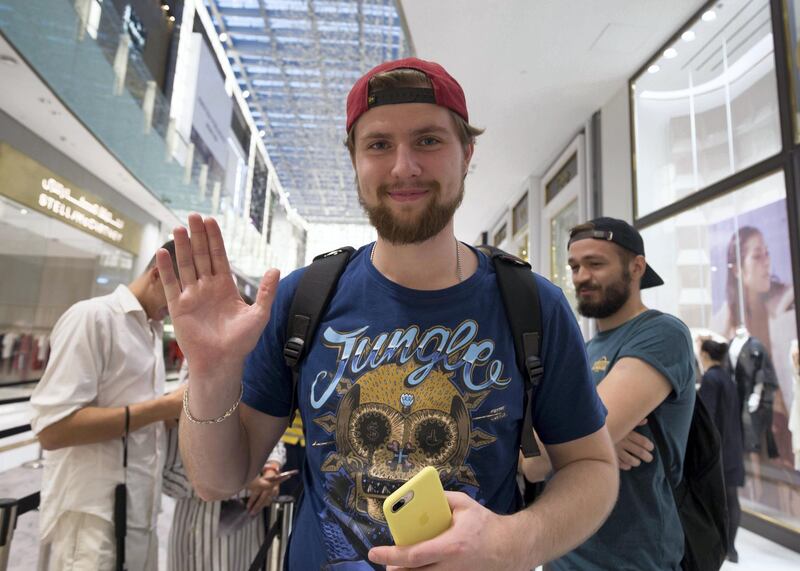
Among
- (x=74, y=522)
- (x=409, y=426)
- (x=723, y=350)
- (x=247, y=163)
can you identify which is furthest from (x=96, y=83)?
(x=247, y=163)

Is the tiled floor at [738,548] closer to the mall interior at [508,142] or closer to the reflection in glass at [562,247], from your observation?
the mall interior at [508,142]

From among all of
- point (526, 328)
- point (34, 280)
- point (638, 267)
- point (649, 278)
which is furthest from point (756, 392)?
point (34, 280)

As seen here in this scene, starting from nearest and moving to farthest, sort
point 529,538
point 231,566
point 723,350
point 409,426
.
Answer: point 529,538 → point 409,426 → point 231,566 → point 723,350

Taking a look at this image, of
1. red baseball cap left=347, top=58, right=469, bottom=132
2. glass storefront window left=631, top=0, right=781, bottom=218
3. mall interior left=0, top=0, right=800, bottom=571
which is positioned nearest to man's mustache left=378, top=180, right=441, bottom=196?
red baseball cap left=347, top=58, right=469, bottom=132

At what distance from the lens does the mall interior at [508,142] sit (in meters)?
4.13

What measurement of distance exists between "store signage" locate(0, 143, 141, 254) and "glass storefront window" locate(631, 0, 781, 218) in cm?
780

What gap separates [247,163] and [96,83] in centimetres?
879

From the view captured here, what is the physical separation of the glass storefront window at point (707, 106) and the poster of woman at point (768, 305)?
0.59 metres

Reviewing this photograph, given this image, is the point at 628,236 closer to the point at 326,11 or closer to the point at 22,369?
the point at 22,369

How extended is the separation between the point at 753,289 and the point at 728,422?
1.56 meters

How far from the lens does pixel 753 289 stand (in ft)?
15.0

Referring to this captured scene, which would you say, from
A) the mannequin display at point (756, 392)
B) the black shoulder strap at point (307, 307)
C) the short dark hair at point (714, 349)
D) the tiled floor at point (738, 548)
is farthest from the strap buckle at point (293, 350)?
the mannequin display at point (756, 392)

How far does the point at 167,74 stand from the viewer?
7.17m

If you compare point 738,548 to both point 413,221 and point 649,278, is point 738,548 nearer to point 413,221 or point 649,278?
point 649,278
